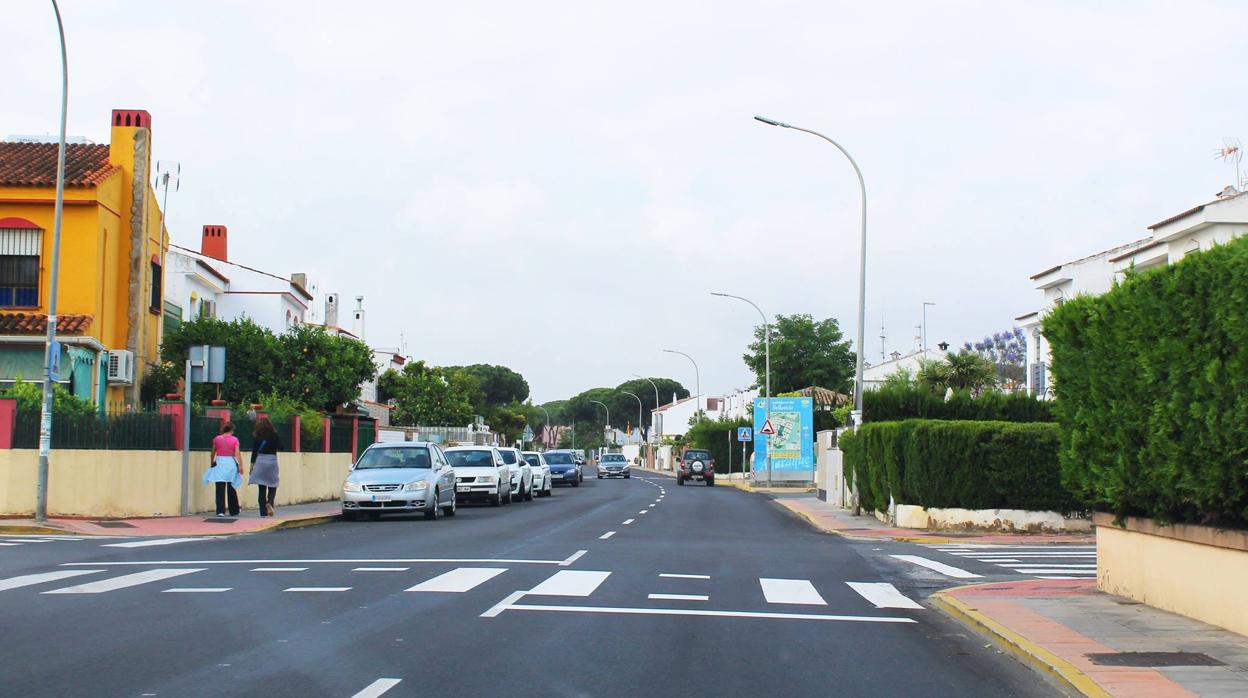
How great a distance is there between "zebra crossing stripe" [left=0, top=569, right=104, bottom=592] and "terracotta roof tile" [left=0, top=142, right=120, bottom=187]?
16.7 meters

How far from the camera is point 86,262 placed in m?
28.5

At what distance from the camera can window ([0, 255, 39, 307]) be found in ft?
93.1

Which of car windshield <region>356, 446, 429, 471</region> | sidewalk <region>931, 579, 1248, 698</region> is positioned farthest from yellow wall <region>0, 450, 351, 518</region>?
sidewalk <region>931, 579, 1248, 698</region>

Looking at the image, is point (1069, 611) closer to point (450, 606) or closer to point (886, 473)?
point (450, 606)

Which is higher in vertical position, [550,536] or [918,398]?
[918,398]

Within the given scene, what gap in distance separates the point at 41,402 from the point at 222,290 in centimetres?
2650

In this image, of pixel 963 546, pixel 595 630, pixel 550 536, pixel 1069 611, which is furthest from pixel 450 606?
pixel 963 546

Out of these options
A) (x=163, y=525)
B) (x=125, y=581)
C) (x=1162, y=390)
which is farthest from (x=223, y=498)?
(x=1162, y=390)

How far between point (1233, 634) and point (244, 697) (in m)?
7.64

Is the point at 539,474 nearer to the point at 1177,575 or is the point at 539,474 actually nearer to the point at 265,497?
the point at 265,497

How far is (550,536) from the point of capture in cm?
2106

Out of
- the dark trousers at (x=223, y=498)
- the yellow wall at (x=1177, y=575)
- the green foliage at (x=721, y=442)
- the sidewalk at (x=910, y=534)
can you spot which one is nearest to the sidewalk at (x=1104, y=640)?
the yellow wall at (x=1177, y=575)

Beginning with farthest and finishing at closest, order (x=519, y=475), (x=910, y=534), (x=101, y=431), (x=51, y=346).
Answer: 1. (x=519, y=475)
2. (x=910, y=534)
3. (x=101, y=431)
4. (x=51, y=346)

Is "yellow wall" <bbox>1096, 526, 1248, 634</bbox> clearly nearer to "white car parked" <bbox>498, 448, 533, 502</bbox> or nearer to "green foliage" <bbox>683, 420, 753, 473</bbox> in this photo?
"white car parked" <bbox>498, 448, 533, 502</bbox>
